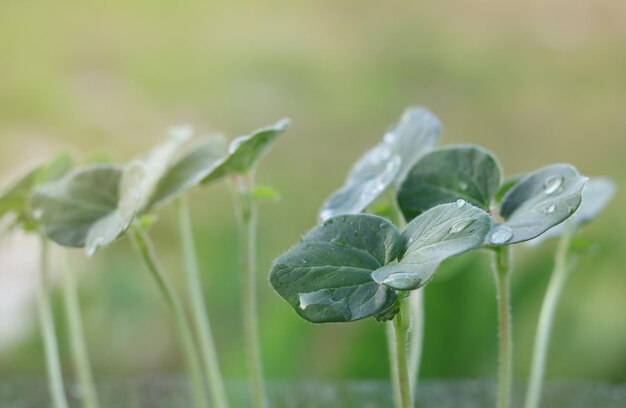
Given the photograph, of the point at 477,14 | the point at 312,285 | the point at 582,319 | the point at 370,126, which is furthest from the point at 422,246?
the point at 477,14

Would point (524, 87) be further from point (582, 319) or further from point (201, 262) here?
point (201, 262)

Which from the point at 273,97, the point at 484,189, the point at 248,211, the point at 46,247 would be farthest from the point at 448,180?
the point at 273,97

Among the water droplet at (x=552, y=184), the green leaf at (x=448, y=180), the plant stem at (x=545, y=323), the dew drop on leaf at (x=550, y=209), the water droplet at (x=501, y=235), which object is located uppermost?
the green leaf at (x=448, y=180)

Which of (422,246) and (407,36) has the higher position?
(407,36)

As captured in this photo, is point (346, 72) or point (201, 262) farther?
point (346, 72)

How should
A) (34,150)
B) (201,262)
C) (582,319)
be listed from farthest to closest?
(34,150), (201,262), (582,319)

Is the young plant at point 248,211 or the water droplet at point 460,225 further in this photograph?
the young plant at point 248,211

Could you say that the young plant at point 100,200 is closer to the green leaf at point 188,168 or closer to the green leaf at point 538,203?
the green leaf at point 188,168

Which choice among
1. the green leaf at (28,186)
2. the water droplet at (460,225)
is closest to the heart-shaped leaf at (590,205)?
the water droplet at (460,225)
